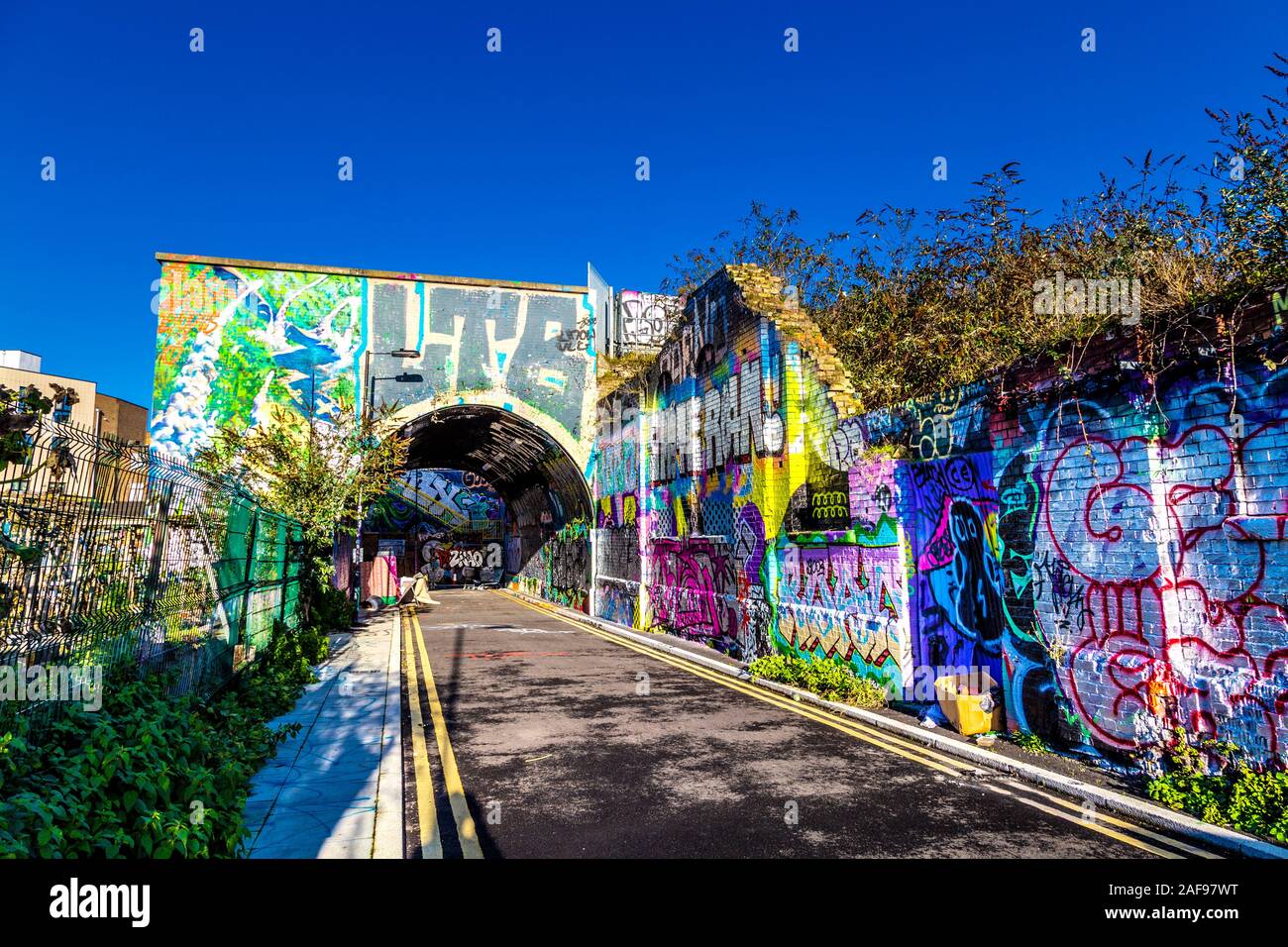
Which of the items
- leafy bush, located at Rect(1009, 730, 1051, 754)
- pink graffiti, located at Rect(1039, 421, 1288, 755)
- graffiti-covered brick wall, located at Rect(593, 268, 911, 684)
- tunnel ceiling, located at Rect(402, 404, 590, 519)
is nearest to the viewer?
pink graffiti, located at Rect(1039, 421, 1288, 755)

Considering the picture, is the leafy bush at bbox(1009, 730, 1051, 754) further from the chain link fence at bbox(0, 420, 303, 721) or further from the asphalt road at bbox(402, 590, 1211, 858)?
the chain link fence at bbox(0, 420, 303, 721)

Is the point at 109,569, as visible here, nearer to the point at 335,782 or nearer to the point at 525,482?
the point at 335,782

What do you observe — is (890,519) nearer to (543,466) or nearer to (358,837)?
(358,837)

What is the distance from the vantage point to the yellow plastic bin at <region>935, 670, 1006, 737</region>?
789cm

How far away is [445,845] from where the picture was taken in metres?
5.06

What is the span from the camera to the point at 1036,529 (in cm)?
757

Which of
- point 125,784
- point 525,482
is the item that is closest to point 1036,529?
point 125,784

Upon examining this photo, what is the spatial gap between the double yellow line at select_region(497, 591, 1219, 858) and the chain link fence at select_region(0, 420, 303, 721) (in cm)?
648

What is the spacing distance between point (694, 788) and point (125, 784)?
3.94 meters

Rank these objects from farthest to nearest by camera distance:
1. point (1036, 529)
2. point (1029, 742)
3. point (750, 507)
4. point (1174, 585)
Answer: point (750, 507) < point (1036, 529) < point (1029, 742) < point (1174, 585)

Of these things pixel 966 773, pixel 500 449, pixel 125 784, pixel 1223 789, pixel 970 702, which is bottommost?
pixel 966 773

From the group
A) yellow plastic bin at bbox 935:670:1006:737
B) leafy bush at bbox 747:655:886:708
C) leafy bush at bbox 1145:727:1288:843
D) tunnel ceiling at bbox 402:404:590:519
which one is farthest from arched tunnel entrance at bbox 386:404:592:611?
leafy bush at bbox 1145:727:1288:843

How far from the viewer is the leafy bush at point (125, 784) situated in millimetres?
3553

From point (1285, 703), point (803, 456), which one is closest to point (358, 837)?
point (1285, 703)
